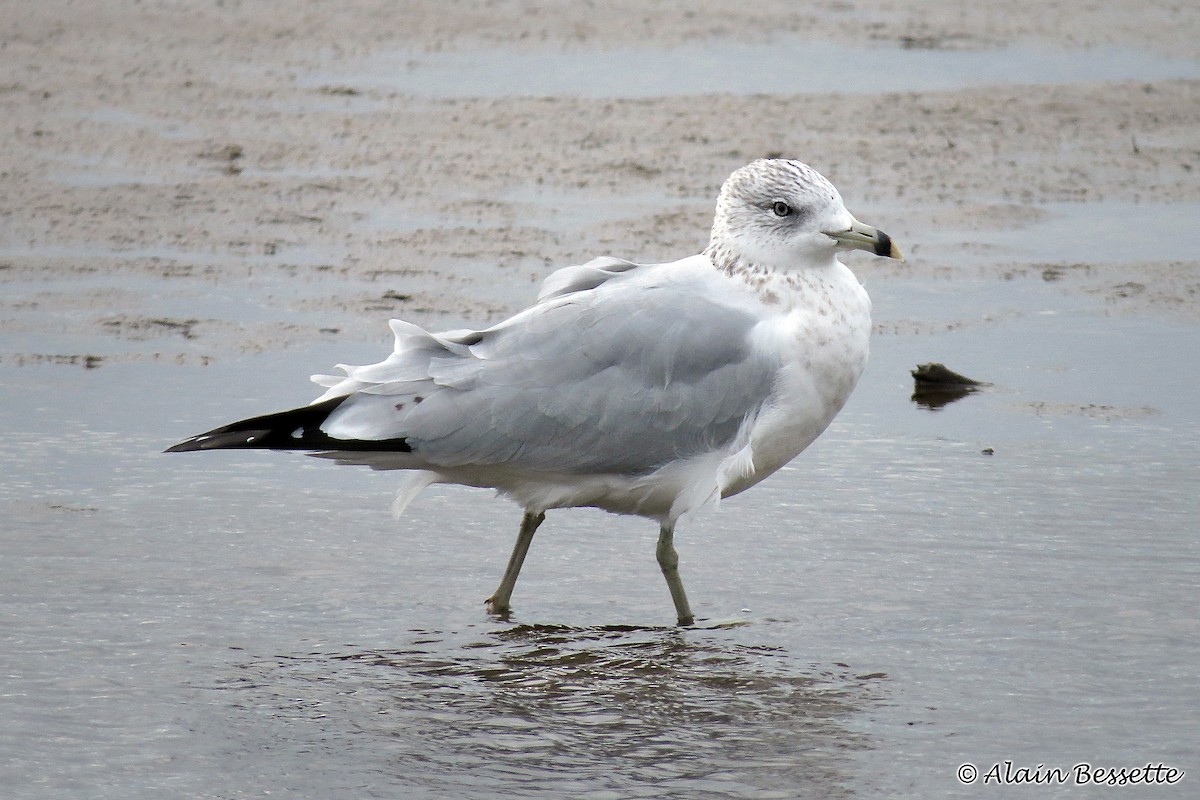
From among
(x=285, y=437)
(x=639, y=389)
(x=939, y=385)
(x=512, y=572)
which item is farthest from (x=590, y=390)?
(x=939, y=385)

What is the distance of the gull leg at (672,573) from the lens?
551cm

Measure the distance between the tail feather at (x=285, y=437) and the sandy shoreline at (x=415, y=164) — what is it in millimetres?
2601

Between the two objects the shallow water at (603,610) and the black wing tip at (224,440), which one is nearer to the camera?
the shallow water at (603,610)

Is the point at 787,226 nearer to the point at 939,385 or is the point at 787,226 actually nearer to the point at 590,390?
the point at 590,390

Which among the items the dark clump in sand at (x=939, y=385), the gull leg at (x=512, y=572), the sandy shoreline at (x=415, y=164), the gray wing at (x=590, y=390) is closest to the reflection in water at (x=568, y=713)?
the gull leg at (x=512, y=572)

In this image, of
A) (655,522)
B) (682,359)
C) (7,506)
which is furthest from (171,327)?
(682,359)

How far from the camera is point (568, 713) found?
4.84 metres

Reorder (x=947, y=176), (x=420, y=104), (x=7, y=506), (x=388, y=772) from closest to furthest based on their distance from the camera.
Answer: (x=388, y=772) → (x=7, y=506) → (x=947, y=176) → (x=420, y=104)

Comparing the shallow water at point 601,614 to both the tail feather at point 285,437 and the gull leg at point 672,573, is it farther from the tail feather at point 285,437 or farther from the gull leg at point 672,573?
the tail feather at point 285,437

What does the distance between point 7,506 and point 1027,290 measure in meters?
4.94

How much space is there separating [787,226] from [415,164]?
5815mm

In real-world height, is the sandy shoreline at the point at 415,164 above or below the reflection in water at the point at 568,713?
above

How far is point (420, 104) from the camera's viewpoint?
1249 centimetres

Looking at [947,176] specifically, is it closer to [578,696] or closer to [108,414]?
[108,414]
